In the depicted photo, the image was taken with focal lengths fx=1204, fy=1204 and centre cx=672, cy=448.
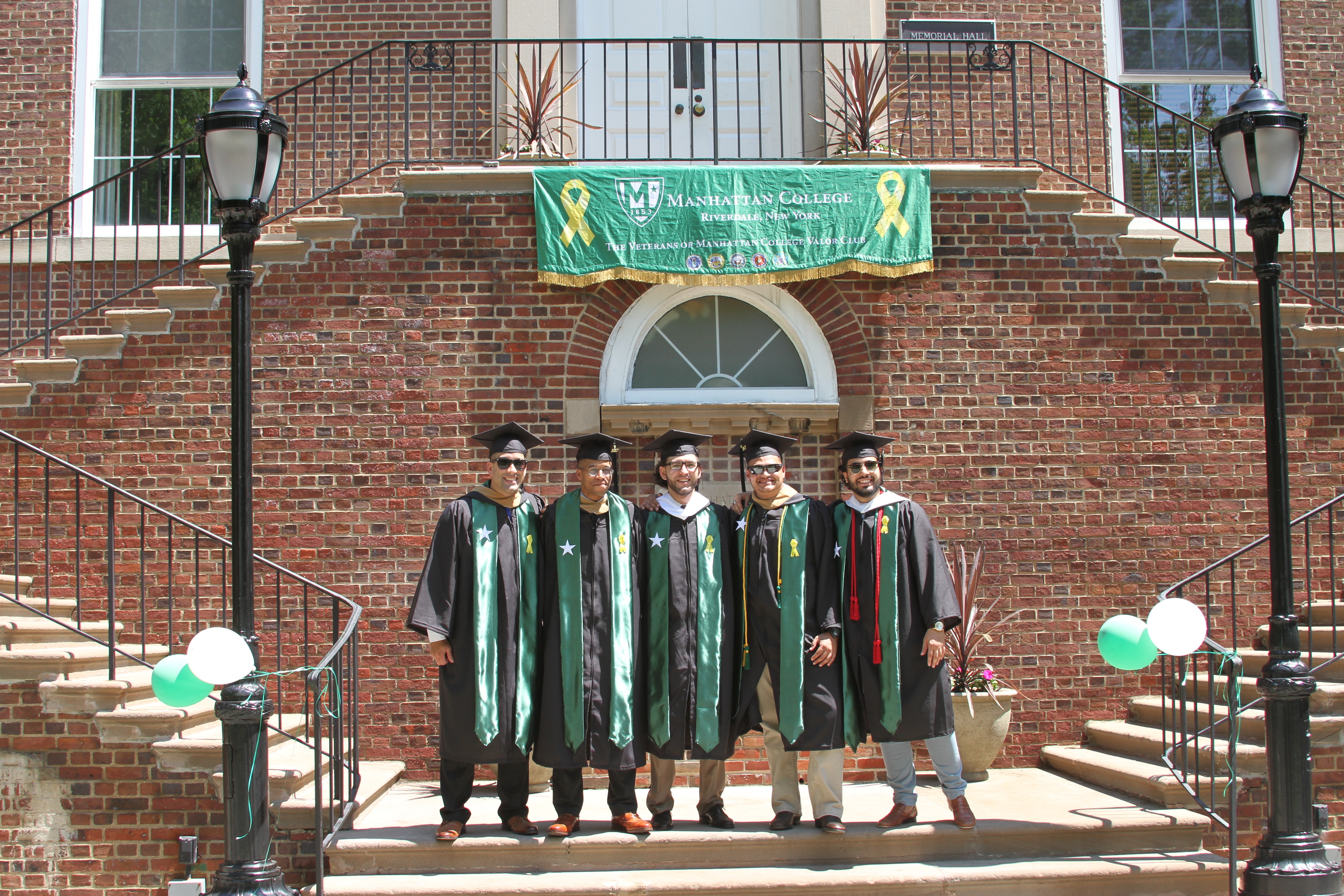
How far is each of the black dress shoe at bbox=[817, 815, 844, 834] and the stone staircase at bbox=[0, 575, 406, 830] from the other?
2395 mm

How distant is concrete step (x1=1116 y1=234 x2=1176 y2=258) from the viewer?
7984 millimetres

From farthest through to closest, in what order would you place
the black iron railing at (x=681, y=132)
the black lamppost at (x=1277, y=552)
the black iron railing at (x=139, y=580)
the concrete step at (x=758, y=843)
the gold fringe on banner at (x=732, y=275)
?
the black iron railing at (x=681, y=132), the gold fringe on banner at (x=732, y=275), the black iron railing at (x=139, y=580), the concrete step at (x=758, y=843), the black lamppost at (x=1277, y=552)

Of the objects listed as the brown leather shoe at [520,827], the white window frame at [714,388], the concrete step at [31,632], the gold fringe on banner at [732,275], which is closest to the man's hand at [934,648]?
the brown leather shoe at [520,827]

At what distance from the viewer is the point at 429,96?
821 centimetres

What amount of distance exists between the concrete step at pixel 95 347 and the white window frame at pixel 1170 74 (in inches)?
289

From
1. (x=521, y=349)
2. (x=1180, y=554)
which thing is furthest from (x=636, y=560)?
(x=1180, y=554)

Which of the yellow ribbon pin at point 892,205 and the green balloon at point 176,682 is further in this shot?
the yellow ribbon pin at point 892,205

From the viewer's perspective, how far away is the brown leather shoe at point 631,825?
18.8ft

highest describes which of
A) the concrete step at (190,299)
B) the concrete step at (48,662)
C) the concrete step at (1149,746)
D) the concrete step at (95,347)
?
the concrete step at (190,299)

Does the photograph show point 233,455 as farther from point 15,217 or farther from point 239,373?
point 15,217

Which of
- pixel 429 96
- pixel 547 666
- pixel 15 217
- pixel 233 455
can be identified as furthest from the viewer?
pixel 15 217

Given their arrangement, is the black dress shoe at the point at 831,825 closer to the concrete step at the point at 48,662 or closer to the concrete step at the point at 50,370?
the concrete step at the point at 48,662

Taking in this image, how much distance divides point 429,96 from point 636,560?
3.99m

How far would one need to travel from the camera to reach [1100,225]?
8.00 metres
